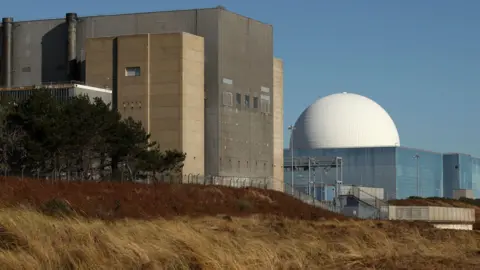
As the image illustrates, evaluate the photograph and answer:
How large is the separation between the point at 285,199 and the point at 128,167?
1190cm

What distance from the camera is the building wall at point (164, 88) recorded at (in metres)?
73.8

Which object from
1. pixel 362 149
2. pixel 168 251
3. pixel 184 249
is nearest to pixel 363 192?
pixel 362 149

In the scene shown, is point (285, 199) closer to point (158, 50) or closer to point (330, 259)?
point (158, 50)

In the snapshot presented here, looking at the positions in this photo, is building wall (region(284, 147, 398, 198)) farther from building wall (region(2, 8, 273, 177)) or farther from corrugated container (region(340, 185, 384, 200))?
building wall (region(2, 8, 273, 177))

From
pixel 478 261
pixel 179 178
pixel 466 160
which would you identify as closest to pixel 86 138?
pixel 179 178

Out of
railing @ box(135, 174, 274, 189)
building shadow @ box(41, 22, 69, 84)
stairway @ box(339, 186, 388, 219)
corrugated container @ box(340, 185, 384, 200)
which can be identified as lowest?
stairway @ box(339, 186, 388, 219)

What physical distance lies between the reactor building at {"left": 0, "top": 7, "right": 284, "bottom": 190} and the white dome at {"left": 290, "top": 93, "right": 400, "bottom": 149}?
51.7 metres

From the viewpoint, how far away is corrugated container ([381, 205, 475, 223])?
8100cm

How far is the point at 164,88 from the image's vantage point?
73.9 meters

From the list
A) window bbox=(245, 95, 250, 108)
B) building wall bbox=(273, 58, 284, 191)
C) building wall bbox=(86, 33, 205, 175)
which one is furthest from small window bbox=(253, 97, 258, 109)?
building wall bbox=(273, 58, 284, 191)

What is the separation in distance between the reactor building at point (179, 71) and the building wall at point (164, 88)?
8 centimetres

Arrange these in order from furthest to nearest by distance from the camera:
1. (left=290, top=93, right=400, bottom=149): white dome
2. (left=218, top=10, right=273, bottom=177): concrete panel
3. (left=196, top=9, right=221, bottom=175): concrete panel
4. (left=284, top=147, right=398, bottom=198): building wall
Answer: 1. (left=290, top=93, right=400, bottom=149): white dome
2. (left=284, top=147, right=398, bottom=198): building wall
3. (left=218, top=10, right=273, bottom=177): concrete panel
4. (left=196, top=9, right=221, bottom=175): concrete panel

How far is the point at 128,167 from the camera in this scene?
219 feet

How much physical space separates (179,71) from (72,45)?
14.0m
